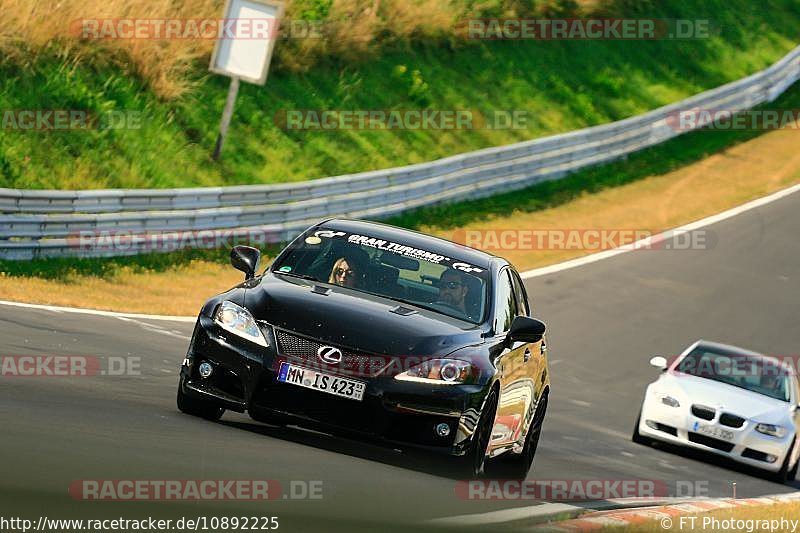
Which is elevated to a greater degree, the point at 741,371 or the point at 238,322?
the point at 238,322

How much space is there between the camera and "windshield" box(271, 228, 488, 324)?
1016cm

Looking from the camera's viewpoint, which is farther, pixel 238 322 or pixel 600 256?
pixel 600 256

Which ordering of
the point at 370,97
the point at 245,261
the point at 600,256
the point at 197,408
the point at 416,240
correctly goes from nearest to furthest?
the point at 197,408
the point at 245,261
the point at 416,240
the point at 600,256
the point at 370,97

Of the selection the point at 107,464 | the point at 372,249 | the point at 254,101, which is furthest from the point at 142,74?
the point at 107,464

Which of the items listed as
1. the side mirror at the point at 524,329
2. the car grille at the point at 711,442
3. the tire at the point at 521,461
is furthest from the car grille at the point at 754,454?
the side mirror at the point at 524,329

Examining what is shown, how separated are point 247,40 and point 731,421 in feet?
42.9

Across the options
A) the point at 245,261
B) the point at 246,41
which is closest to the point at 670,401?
the point at 245,261

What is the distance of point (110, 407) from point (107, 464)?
233 cm

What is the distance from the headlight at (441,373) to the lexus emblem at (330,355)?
36cm

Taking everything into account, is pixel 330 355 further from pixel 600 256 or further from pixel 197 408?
pixel 600 256

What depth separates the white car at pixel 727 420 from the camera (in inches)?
619

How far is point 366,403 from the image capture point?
8883 mm

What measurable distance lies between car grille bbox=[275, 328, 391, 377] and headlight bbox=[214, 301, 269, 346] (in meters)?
0.17

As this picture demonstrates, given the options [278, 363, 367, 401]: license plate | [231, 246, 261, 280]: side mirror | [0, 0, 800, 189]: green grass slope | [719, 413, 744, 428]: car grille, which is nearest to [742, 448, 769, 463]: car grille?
[719, 413, 744, 428]: car grille
